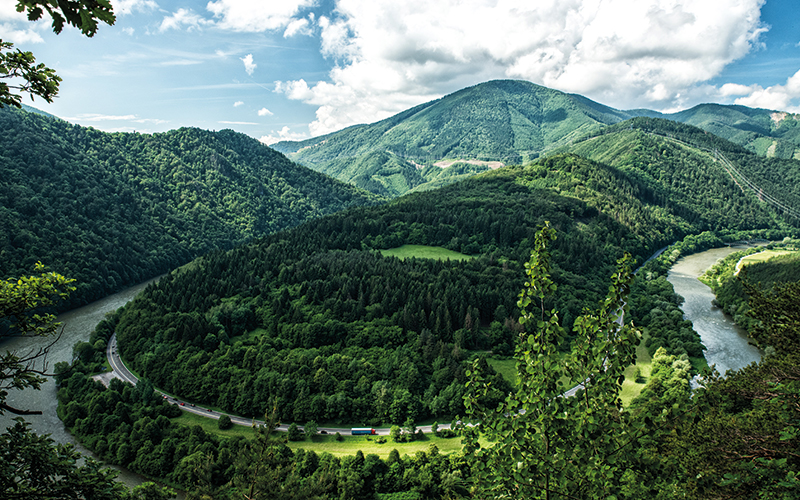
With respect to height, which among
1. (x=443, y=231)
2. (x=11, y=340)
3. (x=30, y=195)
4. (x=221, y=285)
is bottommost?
(x=11, y=340)

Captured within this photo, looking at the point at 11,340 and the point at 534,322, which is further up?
the point at 534,322

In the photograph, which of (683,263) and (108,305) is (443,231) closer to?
(683,263)

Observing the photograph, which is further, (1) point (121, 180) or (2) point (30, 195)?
(1) point (121, 180)

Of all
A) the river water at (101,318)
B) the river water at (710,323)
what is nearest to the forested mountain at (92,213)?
the river water at (101,318)

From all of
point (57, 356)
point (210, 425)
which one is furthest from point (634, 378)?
point (57, 356)

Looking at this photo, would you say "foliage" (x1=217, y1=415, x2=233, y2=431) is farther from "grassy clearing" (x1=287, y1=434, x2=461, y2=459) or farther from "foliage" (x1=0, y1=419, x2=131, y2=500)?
"foliage" (x1=0, y1=419, x2=131, y2=500)

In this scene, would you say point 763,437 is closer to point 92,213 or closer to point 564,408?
point 564,408

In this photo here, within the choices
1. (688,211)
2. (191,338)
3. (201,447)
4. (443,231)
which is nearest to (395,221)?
(443,231)

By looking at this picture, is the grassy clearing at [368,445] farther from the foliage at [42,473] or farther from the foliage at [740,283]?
the foliage at [740,283]
